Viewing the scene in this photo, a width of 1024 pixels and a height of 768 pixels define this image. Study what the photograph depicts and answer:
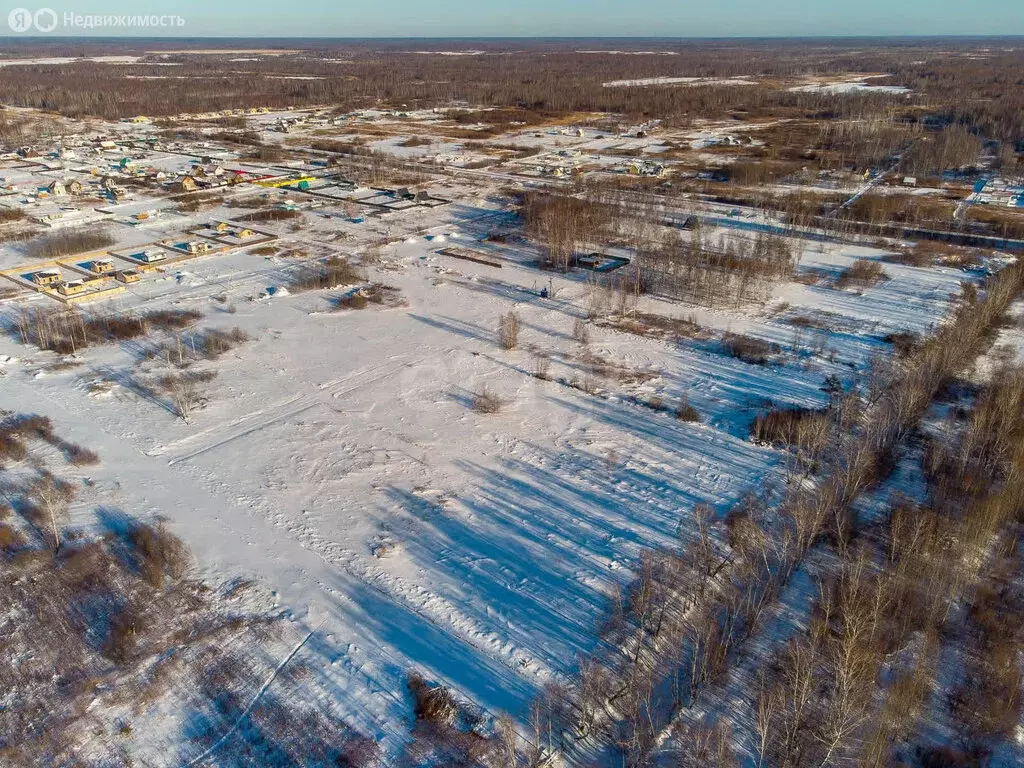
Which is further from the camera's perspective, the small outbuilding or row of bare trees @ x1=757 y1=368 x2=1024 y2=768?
the small outbuilding

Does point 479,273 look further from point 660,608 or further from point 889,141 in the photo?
point 889,141

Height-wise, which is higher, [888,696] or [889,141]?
[889,141]

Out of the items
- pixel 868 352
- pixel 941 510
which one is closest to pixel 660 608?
pixel 941 510

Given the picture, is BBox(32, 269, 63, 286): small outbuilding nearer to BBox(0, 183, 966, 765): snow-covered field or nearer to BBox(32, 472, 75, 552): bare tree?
BBox(0, 183, 966, 765): snow-covered field

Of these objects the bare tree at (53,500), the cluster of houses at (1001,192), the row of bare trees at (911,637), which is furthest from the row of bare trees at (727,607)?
the cluster of houses at (1001,192)

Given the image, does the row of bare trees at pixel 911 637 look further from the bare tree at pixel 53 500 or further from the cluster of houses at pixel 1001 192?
the cluster of houses at pixel 1001 192

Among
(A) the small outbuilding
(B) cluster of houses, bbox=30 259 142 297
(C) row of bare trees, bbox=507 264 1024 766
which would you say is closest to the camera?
(C) row of bare trees, bbox=507 264 1024 766

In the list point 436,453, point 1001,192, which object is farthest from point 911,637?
point 1001,192

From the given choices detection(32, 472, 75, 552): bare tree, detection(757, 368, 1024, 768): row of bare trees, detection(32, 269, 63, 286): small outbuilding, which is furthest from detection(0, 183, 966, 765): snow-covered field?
detection(757, 368, 1024, 768): row of bare trees

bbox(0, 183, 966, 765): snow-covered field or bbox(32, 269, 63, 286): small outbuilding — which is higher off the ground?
bbox(32, 269, 63, 286): small outbuilding

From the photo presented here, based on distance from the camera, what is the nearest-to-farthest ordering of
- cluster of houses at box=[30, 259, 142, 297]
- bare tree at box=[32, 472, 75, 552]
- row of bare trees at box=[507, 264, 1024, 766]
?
row of bare trees at box=[507, 264, 1024, 766] → bare tree at box=[32, 472, 75, 552] → cluster of houses at box=[30, 259, 142, 297]

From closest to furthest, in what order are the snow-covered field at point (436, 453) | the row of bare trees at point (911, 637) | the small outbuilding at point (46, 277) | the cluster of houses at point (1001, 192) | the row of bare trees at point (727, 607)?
1. the row of bare trees at point (911, 637)
2. the row of bare trees at point (727, 607)
3. the snow-covered field at point (436, 453)
4. the small outbuilding at point (46, 277)
5. the cluster of houses at point (1001, 192)
